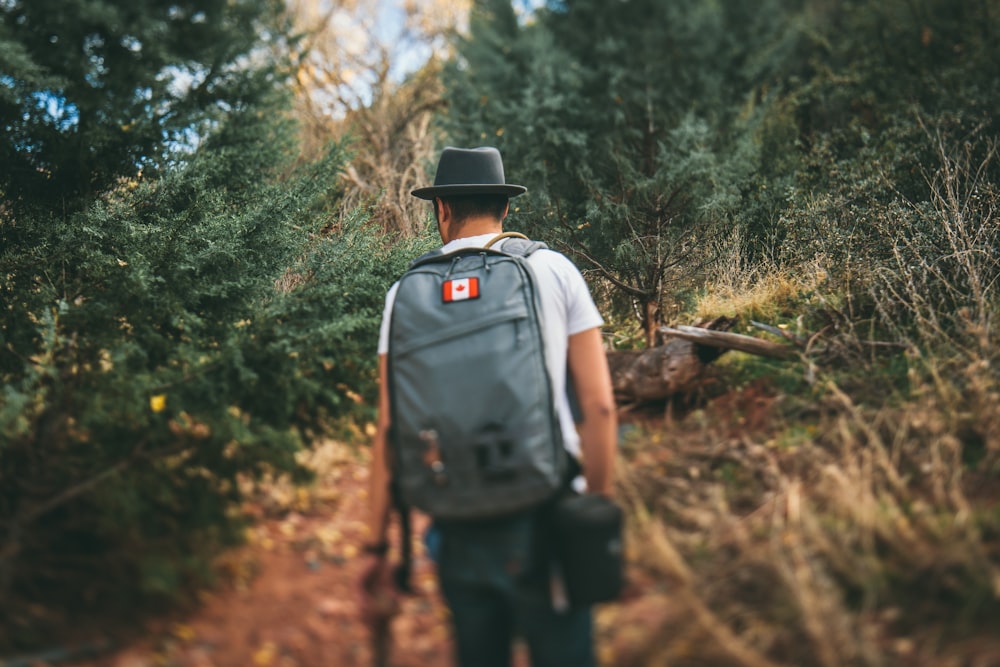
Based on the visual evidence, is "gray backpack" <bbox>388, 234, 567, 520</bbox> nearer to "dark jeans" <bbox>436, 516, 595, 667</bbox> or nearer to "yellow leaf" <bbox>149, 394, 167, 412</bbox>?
"dark jeans" <bbox>436, 516, 595, 667</bbox>

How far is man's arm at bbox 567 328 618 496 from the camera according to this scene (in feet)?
6.72

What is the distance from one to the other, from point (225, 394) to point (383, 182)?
17.0 ft

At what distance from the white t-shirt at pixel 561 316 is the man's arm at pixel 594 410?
35 mm

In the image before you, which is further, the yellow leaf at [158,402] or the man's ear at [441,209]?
the yellow leaf at [158,402]

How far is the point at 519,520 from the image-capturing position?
1.84m

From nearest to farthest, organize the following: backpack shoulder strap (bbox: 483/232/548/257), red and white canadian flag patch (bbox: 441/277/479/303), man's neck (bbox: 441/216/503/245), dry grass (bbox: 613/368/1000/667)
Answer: red and white canadian flag patch (bbox: 441/277/479/303)
backpack shoulder strap (bbox: 483/232/548/257)
dry grass (bbox: 613/368/1000/667)
man's neck (bbox: 441/216/503/245)

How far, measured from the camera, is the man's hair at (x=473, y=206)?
249cm

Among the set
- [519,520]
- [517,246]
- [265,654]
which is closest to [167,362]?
[265,654]

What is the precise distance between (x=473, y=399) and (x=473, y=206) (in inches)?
34.7

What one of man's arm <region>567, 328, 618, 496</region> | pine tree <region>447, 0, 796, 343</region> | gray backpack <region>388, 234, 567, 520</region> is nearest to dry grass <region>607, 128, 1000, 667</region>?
man's arm <region>567, 328, 618, 496</region>

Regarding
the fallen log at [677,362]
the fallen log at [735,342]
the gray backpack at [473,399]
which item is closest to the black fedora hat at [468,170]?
the gray backpack at [473,399]

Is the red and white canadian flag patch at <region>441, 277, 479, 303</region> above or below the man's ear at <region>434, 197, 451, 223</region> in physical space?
below

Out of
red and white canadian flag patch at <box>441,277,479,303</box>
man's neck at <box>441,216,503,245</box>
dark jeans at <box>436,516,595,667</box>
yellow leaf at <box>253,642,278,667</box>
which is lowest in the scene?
yellow leaf at <box>253,642,278,667</box>

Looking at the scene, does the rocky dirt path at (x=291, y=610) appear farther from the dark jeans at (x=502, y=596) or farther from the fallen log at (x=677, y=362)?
the fallen log at (x=677, y=362)
